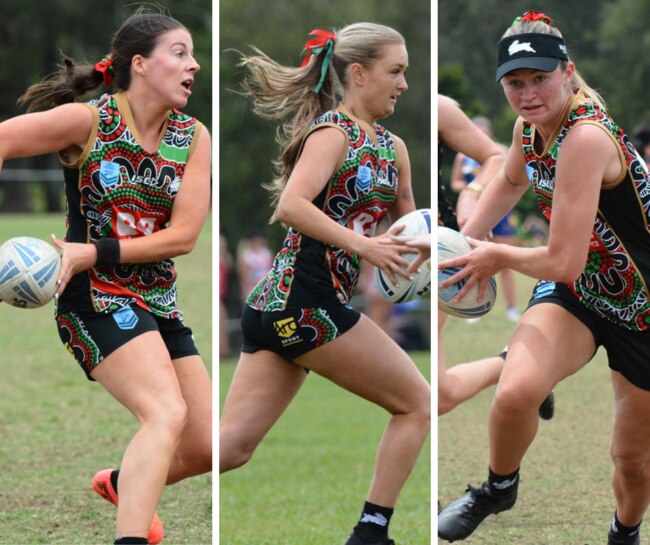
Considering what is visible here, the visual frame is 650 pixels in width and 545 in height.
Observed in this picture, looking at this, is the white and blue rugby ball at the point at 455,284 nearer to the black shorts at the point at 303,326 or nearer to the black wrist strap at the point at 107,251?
the black shorts at the point at 303,326

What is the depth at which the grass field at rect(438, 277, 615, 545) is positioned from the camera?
4.52m

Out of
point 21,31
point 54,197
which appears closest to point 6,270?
point 54,197

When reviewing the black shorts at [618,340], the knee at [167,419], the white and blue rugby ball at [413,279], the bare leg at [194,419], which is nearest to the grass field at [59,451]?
the bare leg at [194,419]

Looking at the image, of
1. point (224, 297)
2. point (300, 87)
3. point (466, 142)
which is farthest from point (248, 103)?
point (300, 87)

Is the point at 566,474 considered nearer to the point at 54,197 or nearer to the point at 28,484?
the point at 28,484

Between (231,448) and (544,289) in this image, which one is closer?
(544,289)

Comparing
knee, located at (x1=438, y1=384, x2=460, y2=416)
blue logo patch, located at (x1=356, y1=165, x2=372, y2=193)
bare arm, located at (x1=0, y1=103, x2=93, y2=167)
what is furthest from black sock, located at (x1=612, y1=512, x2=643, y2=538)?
bare arm, located at (x1=0, y1=103, x2=93, y2=167)

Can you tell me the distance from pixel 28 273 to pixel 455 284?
126 centimetres

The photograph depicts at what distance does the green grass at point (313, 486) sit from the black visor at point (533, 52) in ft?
6.17

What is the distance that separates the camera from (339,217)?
384 centimetres

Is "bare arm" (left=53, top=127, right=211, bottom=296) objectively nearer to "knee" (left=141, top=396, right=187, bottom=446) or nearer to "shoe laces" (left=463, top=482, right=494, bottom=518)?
"knee" (left=141, top=396, right=187, bottom=446)

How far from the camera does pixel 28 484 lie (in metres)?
5.16

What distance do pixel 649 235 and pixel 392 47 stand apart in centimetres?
97

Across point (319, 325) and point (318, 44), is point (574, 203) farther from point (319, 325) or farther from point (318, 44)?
point (318, 44)
